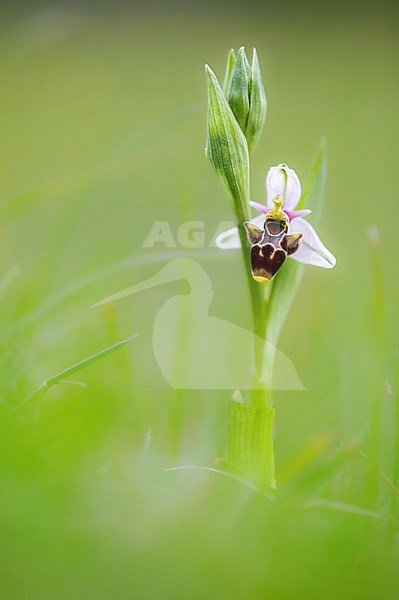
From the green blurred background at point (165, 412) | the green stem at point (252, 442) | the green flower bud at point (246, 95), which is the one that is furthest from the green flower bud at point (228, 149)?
the green stem at point (252, 442)

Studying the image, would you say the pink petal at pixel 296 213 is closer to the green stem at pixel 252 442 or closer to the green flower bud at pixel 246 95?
the green flower bud at pixel 246 95

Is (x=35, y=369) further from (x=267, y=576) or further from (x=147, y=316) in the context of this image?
(x=267, y=576)

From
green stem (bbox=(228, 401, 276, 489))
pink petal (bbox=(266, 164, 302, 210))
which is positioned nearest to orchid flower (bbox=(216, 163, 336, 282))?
pink petal (bbox=(266, 164, 302, 210))

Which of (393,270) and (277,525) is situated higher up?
(393,270)

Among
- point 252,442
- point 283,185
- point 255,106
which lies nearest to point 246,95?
point 255,106

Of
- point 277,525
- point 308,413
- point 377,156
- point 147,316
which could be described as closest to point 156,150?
point 377,156

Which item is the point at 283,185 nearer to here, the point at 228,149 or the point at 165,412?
the point at 228,149

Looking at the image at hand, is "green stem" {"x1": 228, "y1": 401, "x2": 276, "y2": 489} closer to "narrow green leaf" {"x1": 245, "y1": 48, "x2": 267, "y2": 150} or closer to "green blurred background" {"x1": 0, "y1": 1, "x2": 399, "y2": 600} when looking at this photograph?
"green blurred background" {"x1": 0, "y1": 1, "x2": 399, "y2": 600}
